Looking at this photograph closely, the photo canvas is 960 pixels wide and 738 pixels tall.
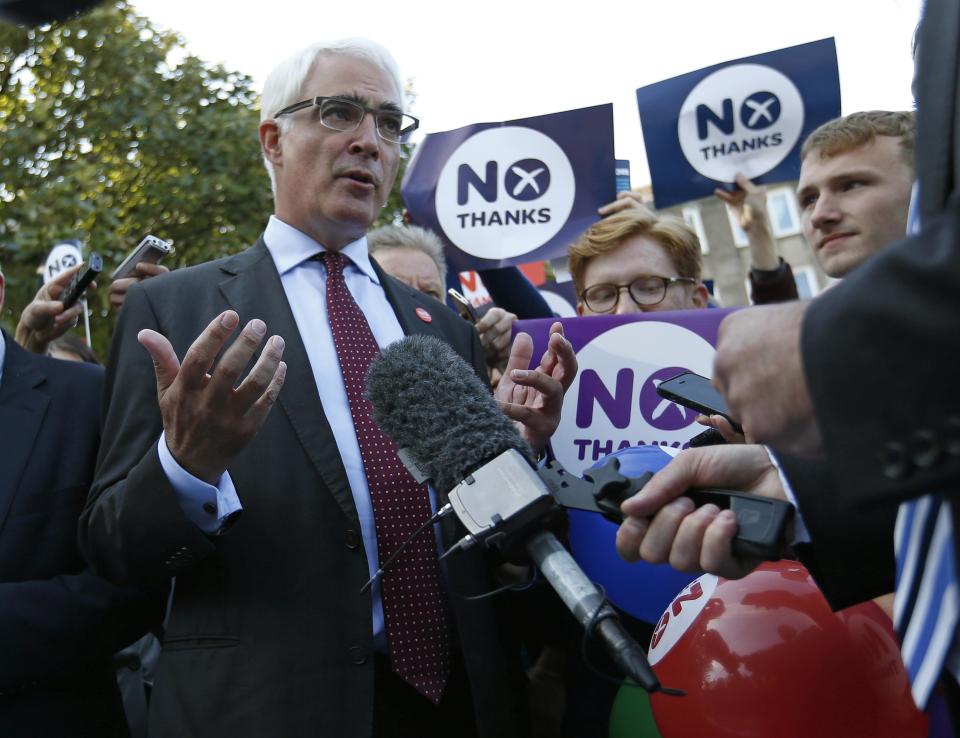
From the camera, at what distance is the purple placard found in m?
2.98

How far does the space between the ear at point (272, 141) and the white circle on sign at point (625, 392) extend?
1178 millimetres

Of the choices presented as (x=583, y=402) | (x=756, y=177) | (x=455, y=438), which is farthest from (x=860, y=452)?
(x=756, y=177)

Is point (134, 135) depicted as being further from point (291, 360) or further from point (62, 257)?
point (291, 360)

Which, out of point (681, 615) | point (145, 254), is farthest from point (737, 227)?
point (681, 615)

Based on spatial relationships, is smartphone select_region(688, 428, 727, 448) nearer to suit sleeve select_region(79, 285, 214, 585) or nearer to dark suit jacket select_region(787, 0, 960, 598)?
dark suit jacket select_region(787, 0, 960, 598)

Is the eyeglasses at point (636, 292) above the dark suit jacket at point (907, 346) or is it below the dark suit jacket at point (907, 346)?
below

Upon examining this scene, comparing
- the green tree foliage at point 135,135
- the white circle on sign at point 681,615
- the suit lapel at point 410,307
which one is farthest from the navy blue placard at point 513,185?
the green tree foliage at point 135,135

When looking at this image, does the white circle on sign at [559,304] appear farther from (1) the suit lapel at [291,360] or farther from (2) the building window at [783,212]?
(2) the building window at [783,212]

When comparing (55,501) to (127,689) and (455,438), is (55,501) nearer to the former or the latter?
(127,689)

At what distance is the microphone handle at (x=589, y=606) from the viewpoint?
3.88ft

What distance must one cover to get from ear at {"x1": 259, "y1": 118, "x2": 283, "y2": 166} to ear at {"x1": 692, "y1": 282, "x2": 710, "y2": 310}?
1.66 metres

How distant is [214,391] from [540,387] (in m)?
0.86

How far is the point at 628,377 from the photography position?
10.0 ft

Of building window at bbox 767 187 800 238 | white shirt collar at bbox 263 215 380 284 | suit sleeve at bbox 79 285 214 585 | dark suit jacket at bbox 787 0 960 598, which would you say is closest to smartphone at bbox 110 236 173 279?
white shirt collar at bbox 263 215 380 284
